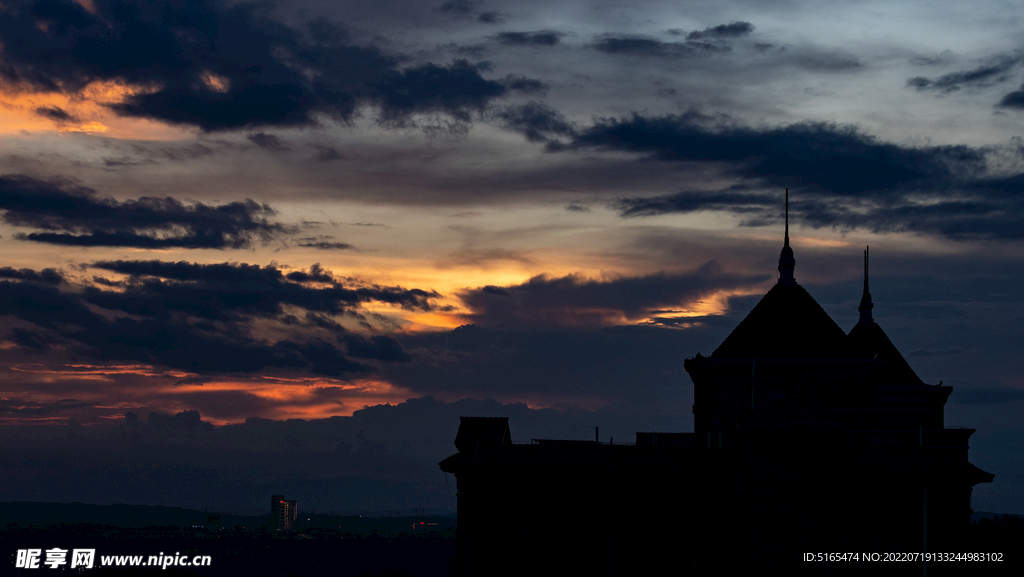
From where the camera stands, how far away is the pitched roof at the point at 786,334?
55812mm

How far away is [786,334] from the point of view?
56.6m

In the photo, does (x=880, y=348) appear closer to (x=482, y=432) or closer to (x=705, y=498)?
(x=705, y=498)

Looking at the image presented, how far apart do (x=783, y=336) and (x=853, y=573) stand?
698 inches

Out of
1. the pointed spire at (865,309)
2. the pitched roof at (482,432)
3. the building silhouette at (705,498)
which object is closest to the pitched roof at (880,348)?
the pointed spire at (865,309)

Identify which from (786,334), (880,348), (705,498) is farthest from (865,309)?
(705,498)

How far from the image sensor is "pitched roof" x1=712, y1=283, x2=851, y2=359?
2197 inches

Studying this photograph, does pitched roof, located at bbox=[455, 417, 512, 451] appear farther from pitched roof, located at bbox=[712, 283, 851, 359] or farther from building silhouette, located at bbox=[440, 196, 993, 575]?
pitched roof, located at bbox=[712, 283, 851, 359]

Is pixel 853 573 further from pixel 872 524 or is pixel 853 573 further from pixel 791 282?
pixel 791 282

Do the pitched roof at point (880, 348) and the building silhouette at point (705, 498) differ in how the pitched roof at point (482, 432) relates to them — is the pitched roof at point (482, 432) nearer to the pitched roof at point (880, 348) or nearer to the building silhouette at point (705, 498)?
the building silhouette at point (705, 498)

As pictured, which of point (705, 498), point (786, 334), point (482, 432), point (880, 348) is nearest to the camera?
point (705, 498)

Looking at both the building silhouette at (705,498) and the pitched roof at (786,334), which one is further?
the pitched roof at (786,334)

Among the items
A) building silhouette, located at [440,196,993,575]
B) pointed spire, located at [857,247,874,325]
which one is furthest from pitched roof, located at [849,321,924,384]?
building silhouette, located at [440,196,993,575]

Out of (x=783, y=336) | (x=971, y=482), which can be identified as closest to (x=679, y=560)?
(x=971, y=482)

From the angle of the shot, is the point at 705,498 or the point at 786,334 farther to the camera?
the point at 786,334
